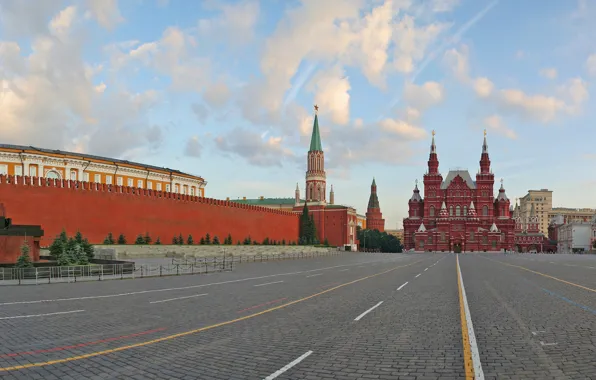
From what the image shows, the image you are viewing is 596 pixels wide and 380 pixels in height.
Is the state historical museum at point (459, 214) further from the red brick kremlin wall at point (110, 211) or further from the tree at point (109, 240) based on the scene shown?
the tree at point (109, 240)

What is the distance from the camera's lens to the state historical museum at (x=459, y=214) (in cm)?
10462

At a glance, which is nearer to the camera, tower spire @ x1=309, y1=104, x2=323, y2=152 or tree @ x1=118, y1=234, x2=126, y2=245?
tree @ x1=118, y1=234, x2=126, y2=245

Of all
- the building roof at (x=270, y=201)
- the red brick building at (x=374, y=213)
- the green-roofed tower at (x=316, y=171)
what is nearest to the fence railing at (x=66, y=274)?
the green-roofed tower at (x=316, y=171)

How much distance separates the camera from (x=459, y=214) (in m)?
110

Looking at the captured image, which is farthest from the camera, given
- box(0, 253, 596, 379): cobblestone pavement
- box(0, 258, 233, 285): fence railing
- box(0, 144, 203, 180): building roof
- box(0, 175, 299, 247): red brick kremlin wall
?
box(0, 144, 203, 180): building roof

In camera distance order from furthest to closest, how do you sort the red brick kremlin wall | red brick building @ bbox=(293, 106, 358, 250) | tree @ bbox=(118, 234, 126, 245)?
red brick building @ bbox=(293, 106, 358, 250) → tree @ bbox=(118, 234, 126, 245) → the red brick kremlin wall

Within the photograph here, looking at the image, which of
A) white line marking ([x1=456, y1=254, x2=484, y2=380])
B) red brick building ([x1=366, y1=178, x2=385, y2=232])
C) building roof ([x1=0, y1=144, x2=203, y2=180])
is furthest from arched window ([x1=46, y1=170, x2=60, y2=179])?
red brick building ([x1=366, y1=178, x2=385, y2=232])

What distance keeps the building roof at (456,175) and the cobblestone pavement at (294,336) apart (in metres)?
102

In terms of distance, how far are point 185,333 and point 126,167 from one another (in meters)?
63.6

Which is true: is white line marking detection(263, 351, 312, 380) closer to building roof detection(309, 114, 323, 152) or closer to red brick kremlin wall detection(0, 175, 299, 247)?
red brick kremlin wall detection(0, 175, 299, 247)

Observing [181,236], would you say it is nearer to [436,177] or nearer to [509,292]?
[509,292]

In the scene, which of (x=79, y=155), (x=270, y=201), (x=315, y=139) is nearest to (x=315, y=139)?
(x=315, y=139)

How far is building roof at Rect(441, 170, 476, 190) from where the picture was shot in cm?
11304

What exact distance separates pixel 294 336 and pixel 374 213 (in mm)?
169206
